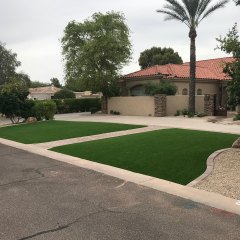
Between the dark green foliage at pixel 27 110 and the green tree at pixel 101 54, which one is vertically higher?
the green tree at pixel 101 54

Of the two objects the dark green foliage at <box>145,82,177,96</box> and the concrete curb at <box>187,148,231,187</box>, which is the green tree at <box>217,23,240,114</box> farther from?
the dark green foliage at <box>145,82,177,96</box>

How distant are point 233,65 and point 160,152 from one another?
3.39m

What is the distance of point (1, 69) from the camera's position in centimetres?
4816

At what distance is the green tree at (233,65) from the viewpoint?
10844 millimetres

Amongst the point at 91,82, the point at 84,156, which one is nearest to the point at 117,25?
the point at 91,82

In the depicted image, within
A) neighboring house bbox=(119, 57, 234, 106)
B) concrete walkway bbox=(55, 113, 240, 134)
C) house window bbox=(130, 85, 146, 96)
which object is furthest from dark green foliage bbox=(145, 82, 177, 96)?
concrete walkway bbox=(55, 113, 240, 134)

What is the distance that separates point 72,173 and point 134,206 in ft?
10.4

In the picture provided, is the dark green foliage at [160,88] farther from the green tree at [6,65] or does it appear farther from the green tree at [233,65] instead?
the green tree at [6,65]

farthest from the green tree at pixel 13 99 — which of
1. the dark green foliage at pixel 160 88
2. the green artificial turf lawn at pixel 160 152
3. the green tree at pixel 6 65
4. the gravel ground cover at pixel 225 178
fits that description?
the green tree at pixel 6 65

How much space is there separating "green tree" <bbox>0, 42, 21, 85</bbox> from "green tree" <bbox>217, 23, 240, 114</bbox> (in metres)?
40.4

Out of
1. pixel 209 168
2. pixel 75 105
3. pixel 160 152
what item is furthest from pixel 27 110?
pixel 209 168

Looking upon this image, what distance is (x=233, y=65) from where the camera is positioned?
11.0 m

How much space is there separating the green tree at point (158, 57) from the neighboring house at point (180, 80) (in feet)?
77.3

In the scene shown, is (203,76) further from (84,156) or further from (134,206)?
(134,206)
